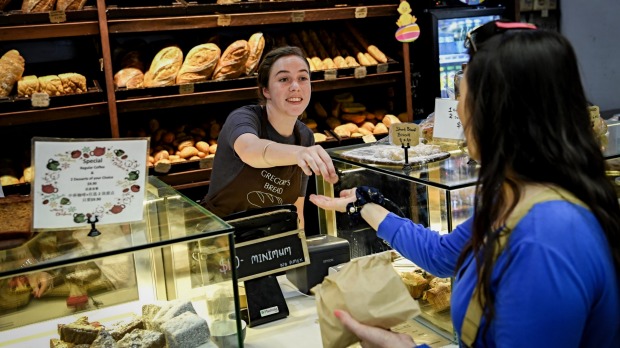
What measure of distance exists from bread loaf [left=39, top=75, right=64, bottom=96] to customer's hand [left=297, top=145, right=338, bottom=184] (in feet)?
7.04

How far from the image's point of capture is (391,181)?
2010 mm

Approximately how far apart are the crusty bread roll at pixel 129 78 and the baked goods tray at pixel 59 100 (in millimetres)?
116

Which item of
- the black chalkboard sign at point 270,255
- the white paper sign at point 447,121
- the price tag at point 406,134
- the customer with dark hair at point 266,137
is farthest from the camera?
the customer with dark hair at point 266,137

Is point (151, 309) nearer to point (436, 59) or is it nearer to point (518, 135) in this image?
point (518, 135)

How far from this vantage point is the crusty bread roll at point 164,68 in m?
3.74

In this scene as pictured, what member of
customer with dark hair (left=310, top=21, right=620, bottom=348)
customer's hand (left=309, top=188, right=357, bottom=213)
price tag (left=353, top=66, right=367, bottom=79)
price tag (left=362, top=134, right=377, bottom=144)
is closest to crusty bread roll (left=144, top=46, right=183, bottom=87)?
price tag (left=353, top=66, right=367, bottom=79)

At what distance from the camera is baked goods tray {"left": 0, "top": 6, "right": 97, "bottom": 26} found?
336cm

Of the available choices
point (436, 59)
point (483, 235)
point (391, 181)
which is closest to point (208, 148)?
point (436, 59)

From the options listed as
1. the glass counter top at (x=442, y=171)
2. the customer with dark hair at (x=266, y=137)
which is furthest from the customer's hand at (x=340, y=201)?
the customer with dark hair at (x=266, y=137)

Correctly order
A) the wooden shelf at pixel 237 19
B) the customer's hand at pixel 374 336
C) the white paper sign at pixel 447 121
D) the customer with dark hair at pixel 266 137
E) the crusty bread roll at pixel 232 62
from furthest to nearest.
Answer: the crusty bread roll at pixel 232 62 < the wooden shelf at pixel 237 19 < the customer with dark hair at pixel 266 137 < the white paper sign at pixel 447 121 < the customer's hand at pixel 374 336

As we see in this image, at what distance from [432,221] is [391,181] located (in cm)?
24

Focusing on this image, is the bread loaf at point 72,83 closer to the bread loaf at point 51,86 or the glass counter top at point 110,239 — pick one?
the bread loaf at point 51,86

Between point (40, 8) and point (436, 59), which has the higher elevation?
point (40, 8)

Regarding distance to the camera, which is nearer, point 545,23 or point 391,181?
point 391,181
